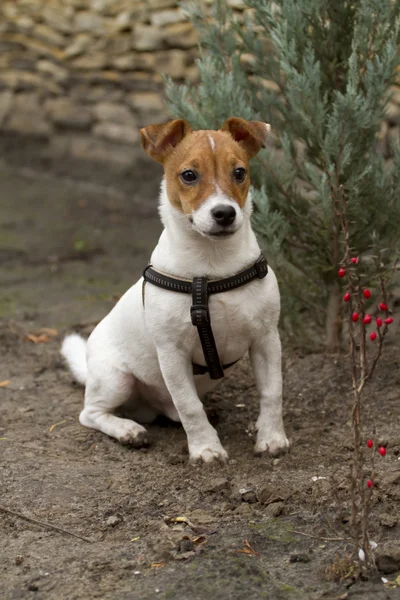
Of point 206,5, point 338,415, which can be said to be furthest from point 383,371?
point 206,5

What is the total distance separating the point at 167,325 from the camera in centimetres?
378

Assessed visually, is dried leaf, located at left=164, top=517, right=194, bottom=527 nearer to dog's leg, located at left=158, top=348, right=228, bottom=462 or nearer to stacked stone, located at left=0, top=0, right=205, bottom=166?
dog's leg, located at left=158, top=348, right=228, bottom=462

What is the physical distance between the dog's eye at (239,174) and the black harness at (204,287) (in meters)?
0.39

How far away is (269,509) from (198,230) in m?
1.13

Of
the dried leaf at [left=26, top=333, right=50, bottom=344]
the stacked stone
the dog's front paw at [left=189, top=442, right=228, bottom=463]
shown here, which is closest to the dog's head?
the dog's front paw at [left=189, top=442, right=228, bottom=463]

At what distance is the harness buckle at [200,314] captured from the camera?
3693 millimetres

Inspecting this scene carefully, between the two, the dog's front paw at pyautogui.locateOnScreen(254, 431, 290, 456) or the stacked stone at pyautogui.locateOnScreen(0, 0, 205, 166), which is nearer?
the dog's front paw at pyautogui.locateOnScreen(254, 431, 290, 456)

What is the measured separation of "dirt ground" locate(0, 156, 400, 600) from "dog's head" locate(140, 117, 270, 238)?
110cm

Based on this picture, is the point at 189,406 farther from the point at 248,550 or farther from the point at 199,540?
the point at 248,550

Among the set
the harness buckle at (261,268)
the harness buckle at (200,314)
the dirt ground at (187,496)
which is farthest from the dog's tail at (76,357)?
the harness buckle at (261,268)

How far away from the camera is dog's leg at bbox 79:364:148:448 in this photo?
4.22m

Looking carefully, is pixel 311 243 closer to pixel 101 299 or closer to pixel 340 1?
pixel 340 1

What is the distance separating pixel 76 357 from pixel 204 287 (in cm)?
148

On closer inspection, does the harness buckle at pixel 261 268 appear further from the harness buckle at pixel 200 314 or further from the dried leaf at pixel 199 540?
the dried leaf at pixel 199 540
